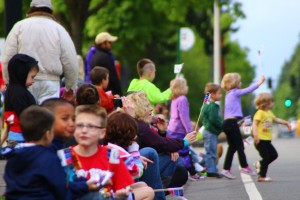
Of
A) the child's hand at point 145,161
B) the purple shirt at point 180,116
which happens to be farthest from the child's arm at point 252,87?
the child's hand at point 145,161

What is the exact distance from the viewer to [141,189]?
33.1ft

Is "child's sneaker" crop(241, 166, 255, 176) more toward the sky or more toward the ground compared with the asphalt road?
more toward the ground

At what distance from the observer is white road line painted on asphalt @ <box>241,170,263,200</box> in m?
14.5

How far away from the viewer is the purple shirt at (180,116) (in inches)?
698

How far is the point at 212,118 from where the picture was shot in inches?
725

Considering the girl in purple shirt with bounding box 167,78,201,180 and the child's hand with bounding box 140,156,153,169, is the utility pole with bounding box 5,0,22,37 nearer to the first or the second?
the girl in purple shirt with bounding box 167,78,201,180

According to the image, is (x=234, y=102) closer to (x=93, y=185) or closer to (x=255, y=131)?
(x=255, y=131)

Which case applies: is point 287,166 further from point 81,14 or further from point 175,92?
point 81,14

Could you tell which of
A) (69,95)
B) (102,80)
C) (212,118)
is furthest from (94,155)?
(212,118)

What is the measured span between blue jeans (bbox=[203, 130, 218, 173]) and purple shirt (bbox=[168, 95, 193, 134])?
2.65 ft

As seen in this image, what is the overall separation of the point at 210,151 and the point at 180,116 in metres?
1.09

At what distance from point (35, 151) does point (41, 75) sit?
526cm

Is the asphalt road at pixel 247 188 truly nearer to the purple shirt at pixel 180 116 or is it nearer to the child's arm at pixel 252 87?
the purple shirt at pixel 180 116

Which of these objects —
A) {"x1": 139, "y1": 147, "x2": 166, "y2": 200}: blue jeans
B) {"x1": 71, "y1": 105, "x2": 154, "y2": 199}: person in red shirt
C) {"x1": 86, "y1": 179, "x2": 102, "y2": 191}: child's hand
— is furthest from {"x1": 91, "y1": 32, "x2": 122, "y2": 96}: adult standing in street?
{"x1": 86, "y1": 179, "x2": 102, "y2": 191}: child's hand
